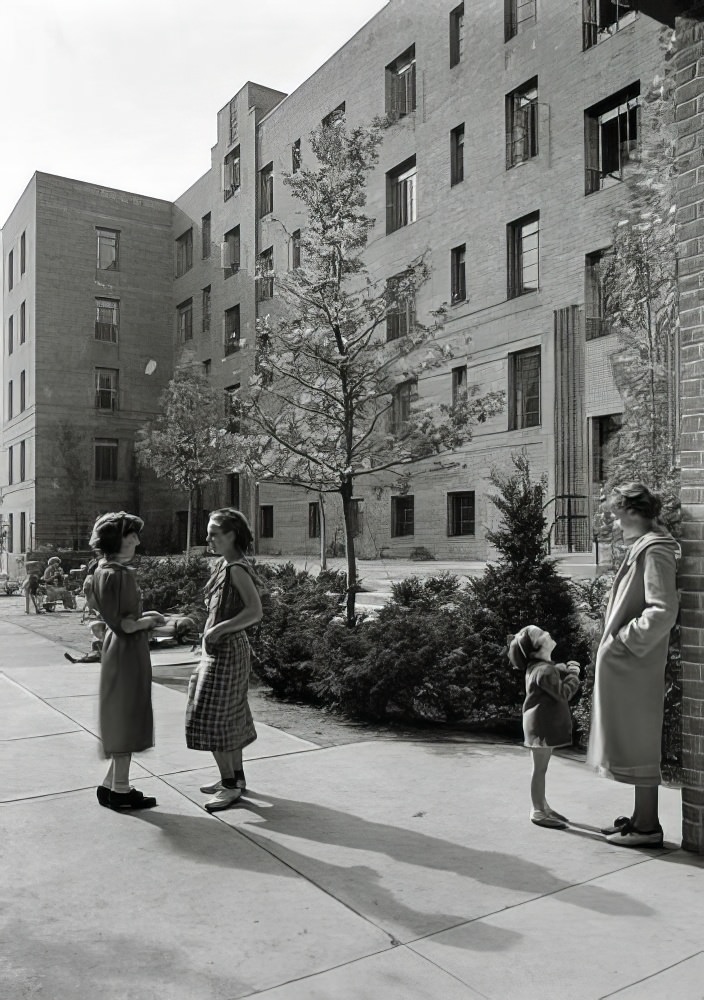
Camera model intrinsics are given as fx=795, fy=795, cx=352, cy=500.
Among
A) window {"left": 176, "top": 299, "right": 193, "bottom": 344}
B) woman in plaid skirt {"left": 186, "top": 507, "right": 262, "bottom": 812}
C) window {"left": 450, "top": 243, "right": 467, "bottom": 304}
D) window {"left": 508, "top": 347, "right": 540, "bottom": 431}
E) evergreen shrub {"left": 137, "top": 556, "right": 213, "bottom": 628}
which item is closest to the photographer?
woman in plaid skirt {"left": 186, "top": 507, "right": 262, "bottom": 812}

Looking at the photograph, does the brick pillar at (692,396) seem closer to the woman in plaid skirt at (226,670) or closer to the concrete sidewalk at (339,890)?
the concrete sidewalk at (339,890)

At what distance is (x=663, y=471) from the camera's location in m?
6.31

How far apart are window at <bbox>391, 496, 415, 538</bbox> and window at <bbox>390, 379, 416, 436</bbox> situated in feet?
3.21

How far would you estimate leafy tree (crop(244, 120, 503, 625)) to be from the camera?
9398mm

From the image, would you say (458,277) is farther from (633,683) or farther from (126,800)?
(126,800)

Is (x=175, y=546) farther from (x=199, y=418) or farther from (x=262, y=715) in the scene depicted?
(x=262, y=715)

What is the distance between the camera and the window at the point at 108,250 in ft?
90.7

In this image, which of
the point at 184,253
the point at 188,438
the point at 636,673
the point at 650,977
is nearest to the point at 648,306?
the point at 636,673

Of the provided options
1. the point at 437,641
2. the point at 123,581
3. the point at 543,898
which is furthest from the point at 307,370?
the point at 543,898

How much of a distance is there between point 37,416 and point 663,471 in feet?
92.9

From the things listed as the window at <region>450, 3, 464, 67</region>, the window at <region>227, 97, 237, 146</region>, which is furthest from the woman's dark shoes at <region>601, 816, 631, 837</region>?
the window at <region>227, 97, 237, 146</region>

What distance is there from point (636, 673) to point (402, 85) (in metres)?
9.73

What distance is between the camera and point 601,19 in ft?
27.8

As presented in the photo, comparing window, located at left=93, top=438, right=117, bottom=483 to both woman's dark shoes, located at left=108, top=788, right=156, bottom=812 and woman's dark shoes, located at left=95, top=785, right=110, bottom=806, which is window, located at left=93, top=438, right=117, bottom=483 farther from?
woman's dark shoes, located at left=108, top=788, right=156, bottom=812
